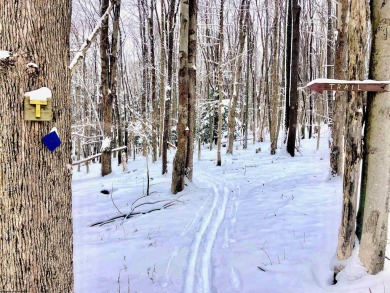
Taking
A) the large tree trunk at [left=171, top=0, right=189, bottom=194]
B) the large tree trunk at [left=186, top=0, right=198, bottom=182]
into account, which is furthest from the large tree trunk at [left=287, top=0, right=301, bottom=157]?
the large tree trunk at [left=171, top=0, right=189, bottom=194]

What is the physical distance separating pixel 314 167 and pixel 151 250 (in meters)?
8.92

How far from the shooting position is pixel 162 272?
4594mm

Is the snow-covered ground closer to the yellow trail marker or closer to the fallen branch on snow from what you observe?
the fallen branch on snow

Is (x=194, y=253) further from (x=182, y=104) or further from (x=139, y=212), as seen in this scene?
(x=182, y=104)

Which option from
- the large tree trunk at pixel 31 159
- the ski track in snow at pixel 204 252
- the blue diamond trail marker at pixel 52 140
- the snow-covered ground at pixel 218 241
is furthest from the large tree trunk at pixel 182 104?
the blue diamond trail marker at pixel 52 140

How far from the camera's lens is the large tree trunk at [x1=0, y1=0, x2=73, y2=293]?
7.16 ft

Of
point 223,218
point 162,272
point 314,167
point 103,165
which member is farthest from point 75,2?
point 162,272

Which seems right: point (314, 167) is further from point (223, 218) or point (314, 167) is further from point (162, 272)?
point (162, 272)

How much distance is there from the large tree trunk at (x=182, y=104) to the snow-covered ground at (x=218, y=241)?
0.54 m

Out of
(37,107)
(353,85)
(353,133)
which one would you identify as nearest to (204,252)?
(353,133)

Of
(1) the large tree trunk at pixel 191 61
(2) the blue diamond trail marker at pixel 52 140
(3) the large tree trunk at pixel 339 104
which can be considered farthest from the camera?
(1) the large tree trunk at pixel 191 61

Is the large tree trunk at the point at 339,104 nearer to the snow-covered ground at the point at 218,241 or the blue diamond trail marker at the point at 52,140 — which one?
the snow-covered ground at the point at 218,241

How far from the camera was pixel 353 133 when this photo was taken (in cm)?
362

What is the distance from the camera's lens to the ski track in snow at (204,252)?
4250 millimetres
